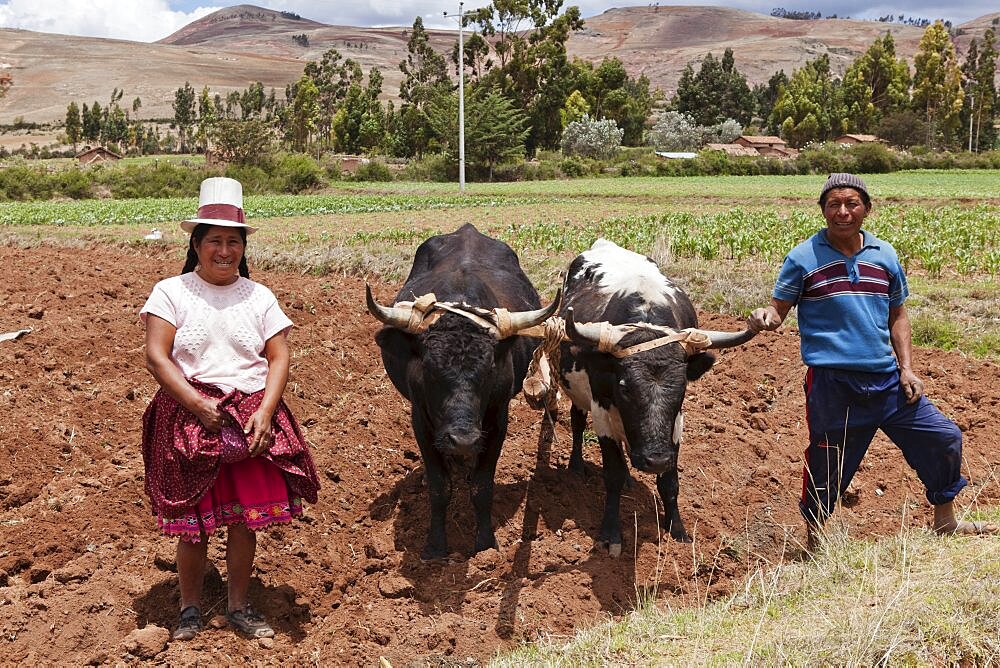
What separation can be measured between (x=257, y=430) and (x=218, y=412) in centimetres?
20

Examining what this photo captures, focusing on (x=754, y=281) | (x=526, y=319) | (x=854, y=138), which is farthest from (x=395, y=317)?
(x=854, y=138)

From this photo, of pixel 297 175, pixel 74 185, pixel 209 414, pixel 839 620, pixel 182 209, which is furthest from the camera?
pixel 297 175

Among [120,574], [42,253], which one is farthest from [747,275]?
[42,253]

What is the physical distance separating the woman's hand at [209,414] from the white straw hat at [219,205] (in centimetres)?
86

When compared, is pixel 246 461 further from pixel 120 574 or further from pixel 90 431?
pixel 90 431

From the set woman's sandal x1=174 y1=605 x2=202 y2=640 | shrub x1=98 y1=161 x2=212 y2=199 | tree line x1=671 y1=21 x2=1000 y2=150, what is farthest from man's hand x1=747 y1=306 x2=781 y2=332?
tree line x1=671 y1=21 x2=1000 y2=150

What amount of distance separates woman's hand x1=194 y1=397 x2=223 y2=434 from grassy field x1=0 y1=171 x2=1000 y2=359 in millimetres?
8085

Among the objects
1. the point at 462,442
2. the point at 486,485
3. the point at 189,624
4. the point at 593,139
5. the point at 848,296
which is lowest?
the point at 189,624

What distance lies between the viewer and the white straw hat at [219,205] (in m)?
4.24

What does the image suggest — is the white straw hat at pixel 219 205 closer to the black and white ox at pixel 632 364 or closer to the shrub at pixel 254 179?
the black and white ox at pixel 632 364

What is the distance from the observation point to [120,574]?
16.2 ft

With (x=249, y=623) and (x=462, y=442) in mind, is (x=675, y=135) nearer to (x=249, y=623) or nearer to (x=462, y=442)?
(x=462, y=442)

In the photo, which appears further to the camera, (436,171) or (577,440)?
(436,171)

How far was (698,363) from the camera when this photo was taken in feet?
17.0
